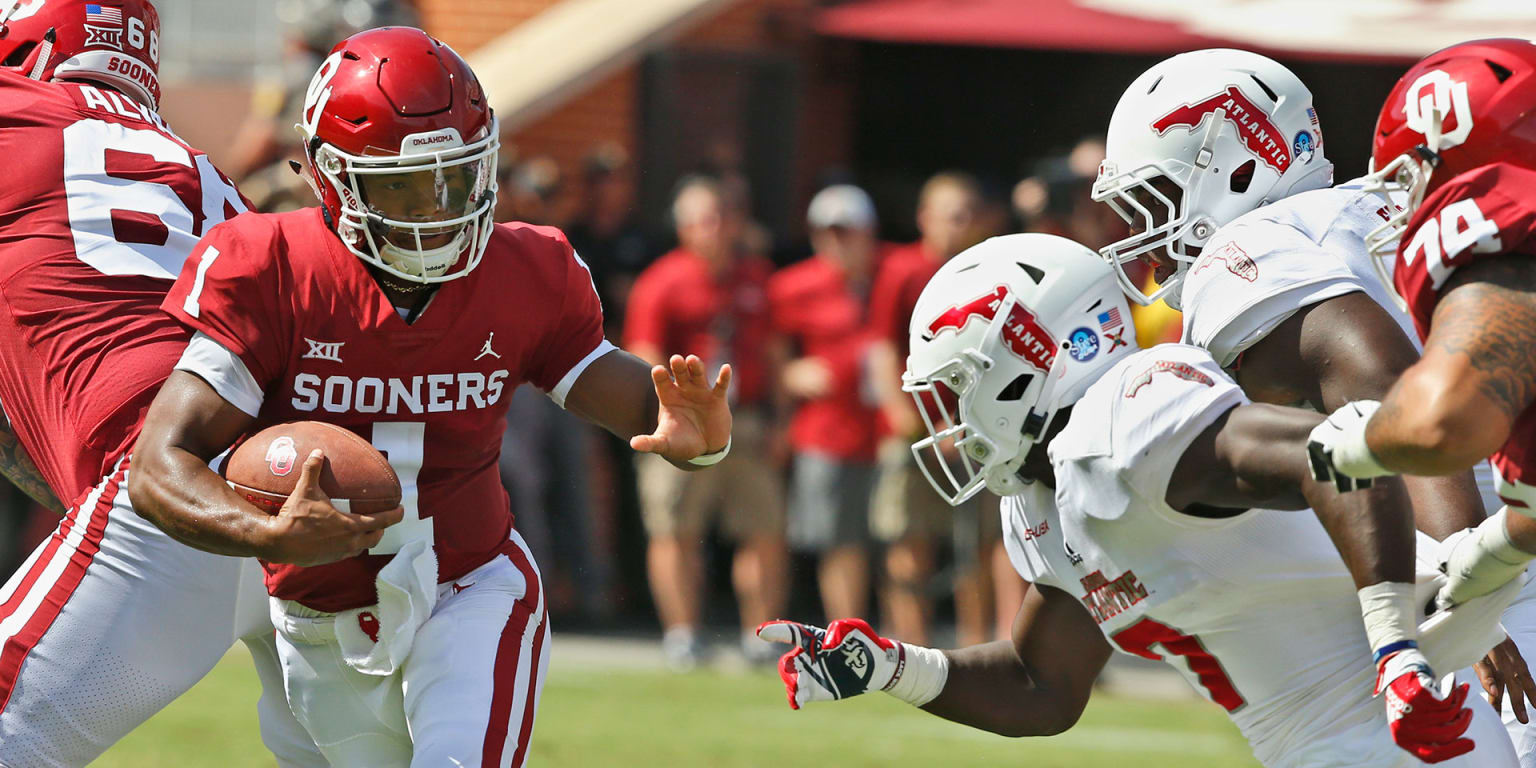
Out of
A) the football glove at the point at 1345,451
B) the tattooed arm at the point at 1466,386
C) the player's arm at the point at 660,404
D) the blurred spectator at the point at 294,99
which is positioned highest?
the tattooed arm at the point at 1466,386

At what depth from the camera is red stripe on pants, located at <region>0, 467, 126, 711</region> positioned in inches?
153

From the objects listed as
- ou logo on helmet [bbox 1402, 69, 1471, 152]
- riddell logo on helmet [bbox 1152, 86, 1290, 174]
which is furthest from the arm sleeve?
ou logo on helmet [bbox 1402, 69, 1471, 152]

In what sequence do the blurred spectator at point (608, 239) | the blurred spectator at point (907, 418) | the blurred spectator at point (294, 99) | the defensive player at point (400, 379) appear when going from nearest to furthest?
1. the defensive player at point (400, 379)
2. the blurred spectator at point (294, 99)
3. the blurred spectator at point (907, 418)
4. the blurred spectator at point (608, 239)

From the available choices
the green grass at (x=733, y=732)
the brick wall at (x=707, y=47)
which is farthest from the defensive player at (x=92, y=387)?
the brick wall at (x=707, y=47)

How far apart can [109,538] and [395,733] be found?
75 cm

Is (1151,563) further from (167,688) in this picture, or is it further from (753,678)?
(753,678)

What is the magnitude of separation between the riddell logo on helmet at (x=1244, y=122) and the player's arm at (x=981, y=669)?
1.04 meters

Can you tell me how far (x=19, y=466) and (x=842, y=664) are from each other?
2.14 meters

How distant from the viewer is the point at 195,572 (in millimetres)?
4023

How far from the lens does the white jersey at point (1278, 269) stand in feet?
11.7

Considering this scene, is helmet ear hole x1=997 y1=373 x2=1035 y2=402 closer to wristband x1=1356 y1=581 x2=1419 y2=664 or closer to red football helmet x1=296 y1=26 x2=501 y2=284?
wristband x1=1356 y1=581 x2=1419 y2=664

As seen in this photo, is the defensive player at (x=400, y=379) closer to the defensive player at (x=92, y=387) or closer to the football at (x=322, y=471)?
the football at (x=322, y=471)

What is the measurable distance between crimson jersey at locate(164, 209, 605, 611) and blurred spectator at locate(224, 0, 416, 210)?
3.76 metres

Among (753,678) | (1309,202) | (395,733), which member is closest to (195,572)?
(395,733)
